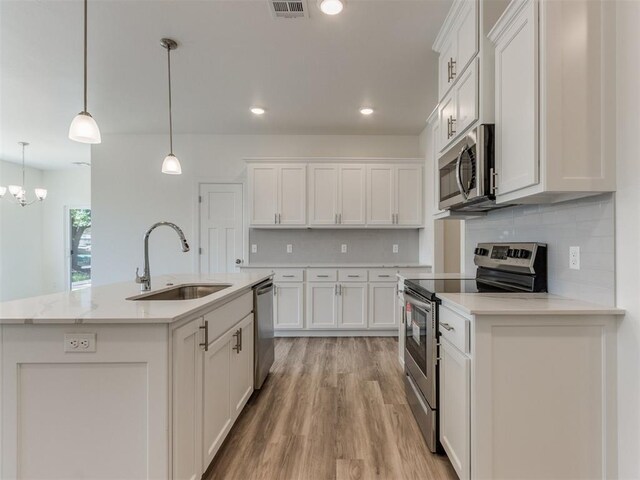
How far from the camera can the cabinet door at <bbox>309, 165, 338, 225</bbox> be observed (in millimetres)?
4414

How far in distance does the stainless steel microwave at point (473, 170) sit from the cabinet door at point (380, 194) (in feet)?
7.00

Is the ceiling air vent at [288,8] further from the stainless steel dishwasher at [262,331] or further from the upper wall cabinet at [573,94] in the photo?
the stainless steel dishwasher at [262,331]

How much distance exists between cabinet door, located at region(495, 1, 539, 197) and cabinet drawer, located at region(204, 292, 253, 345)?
163cm

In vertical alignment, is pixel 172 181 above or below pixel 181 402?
above

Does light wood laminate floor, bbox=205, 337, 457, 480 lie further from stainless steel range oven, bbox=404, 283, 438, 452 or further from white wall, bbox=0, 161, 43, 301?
white wall, bbox=0, 161, 43, 301

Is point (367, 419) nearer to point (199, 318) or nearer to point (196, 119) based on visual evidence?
point (199, 318)

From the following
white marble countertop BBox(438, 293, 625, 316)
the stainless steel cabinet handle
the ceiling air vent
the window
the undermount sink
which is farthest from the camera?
the window

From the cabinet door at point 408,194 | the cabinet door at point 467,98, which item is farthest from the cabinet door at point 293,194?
the cabinet door at point 467,98

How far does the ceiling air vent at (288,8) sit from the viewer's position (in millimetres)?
2102

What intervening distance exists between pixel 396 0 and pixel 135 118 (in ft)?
11.3

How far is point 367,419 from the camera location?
2.28 meters

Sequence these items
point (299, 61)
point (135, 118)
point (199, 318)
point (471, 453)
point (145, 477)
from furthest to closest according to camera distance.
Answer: point (135, 118)
point (299, 61)
point (199, 318)
point (471, 453)
point (145, 477)

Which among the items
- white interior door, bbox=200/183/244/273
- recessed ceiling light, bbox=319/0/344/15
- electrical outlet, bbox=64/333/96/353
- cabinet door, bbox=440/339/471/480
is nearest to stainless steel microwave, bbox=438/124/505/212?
cabinet door, bbox=440/339/471/480

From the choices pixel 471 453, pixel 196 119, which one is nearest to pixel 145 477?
pixel 471 453
